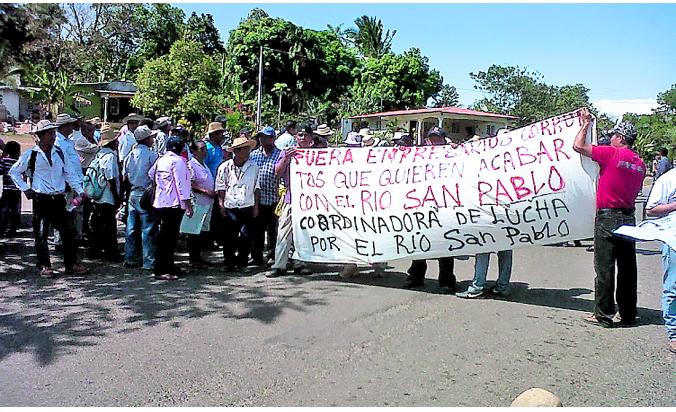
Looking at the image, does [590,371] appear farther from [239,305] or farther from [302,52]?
[302,52]

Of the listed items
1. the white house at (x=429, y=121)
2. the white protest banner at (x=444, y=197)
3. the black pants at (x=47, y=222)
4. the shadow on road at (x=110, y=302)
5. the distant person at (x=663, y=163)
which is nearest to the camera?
the shadow on road at (x=110, y=302)

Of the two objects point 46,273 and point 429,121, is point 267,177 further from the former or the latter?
point 429,121

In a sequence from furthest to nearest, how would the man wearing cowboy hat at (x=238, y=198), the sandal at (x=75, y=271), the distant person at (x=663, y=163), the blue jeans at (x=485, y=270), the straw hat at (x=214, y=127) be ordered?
the distant person at (x=663, y=163), the straw hat at (x=214, y=127), the man wearing cowboy hat at (x=238, y=198), the sandal at (x=75, y=271), the blue jeans at (x=485, y=270)

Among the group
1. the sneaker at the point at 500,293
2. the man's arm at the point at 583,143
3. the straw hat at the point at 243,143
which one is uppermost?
the straw hat at the point at 243,143

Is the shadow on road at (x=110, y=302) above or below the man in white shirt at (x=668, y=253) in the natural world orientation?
below

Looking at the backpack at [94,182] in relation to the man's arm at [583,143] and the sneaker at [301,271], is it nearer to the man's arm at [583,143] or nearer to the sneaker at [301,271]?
the sneaker at [301,271]

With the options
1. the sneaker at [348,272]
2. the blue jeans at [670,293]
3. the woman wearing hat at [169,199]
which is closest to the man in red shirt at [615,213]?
the blue jeans at [670,293]

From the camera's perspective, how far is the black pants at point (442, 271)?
24.1ft

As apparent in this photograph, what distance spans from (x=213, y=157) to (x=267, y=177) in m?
1.44

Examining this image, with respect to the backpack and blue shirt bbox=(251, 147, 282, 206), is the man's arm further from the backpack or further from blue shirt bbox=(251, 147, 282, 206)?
the backpack

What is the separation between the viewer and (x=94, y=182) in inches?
327

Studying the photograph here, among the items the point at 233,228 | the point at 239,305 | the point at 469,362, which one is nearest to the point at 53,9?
the point at 233,228

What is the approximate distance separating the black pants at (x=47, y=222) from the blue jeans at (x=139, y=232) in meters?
0.78

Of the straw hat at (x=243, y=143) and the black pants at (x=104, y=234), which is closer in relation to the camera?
the straw hat at (x=243, y=143)
